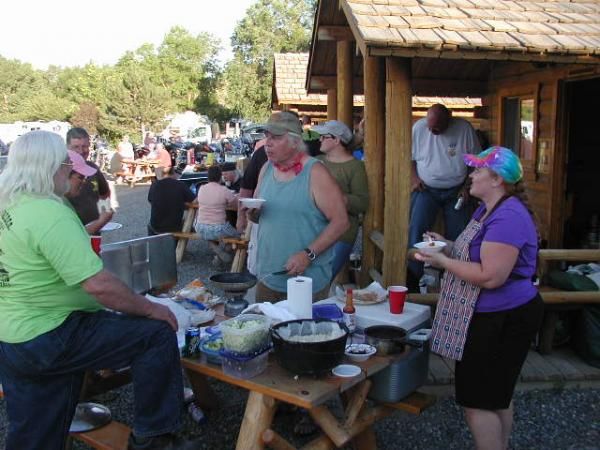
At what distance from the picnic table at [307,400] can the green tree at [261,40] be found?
40059mm

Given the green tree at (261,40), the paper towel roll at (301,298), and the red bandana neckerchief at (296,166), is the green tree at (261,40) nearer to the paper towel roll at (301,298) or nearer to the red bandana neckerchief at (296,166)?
the red bandana neckerchief at (296,166)

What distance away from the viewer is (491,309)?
108 inches

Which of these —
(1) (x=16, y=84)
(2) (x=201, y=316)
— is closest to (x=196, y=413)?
(2) (x=201, y=316)

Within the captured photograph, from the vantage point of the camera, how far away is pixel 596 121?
22.5ft

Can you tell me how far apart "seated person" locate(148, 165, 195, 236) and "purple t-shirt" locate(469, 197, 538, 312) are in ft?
20.0

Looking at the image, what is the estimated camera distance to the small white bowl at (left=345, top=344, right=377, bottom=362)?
8.56 feet

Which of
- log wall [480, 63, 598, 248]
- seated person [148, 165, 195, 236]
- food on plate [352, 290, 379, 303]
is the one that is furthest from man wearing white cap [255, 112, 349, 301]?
seated person [148, 165, 195, 236]

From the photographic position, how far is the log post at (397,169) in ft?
13.1

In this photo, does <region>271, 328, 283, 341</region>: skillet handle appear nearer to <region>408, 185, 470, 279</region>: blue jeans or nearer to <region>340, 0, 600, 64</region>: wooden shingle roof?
<region>340, 0, 600, 64</region>: wooden shingle roof

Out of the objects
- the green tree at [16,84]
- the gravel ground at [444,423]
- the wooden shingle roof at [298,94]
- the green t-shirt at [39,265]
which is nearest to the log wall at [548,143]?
the gravel ground at [444,423]

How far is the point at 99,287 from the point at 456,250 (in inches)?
67.0

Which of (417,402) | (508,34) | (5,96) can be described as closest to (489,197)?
(417,402)

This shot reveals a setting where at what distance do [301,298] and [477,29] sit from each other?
7.45 feet

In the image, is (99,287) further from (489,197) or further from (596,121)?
(596,121)
